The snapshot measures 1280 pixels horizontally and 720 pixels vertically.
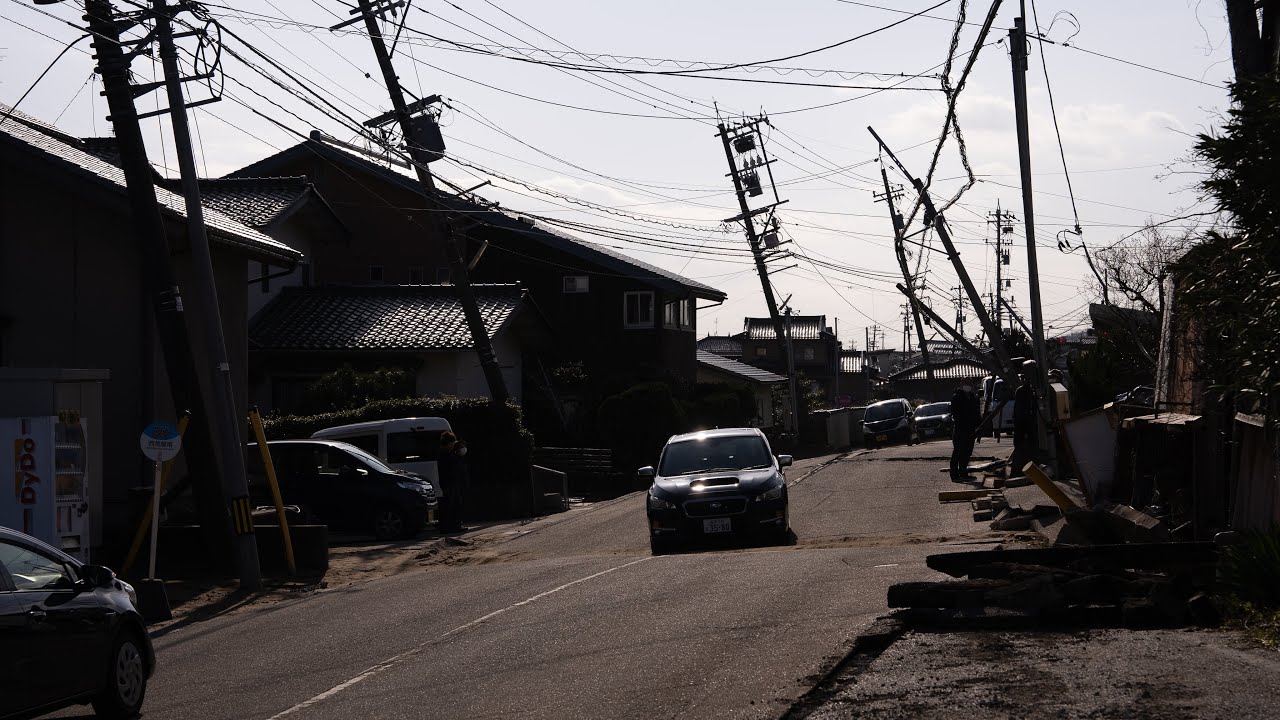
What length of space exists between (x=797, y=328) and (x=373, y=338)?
64345 millimetres

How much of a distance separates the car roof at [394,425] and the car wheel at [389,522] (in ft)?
11.0

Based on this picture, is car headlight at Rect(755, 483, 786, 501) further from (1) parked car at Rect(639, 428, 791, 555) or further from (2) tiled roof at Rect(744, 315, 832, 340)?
(2) tiled roof at Rect(744, 315, 832, 340)

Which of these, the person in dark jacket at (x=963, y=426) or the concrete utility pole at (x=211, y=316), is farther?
the person in dark jacket at (x=963, y=426)

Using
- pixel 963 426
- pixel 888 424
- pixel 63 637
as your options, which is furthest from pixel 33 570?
pixel 888 424

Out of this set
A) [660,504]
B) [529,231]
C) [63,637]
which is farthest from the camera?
[529,231]

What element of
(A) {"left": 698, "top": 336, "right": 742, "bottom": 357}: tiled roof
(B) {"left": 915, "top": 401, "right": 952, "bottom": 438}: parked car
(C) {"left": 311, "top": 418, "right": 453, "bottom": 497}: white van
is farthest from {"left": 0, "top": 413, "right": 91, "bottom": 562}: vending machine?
(A) {"left": 698, "top": 336, "right": 742, "bottom": 357}: tiled roof

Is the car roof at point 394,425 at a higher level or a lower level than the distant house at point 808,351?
lower

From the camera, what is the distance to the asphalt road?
8055mm

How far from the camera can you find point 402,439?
82.6 ft

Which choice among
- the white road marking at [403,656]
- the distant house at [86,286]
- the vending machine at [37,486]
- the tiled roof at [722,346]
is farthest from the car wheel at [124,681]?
the tiled roof at [722,346]

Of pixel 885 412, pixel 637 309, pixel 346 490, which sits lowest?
pixel 346 490

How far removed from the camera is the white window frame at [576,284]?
41.6 m

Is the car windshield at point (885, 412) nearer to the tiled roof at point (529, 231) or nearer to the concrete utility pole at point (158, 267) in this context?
the tiled roof at point (529, 231)

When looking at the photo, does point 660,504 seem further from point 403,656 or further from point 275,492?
point 403,656
